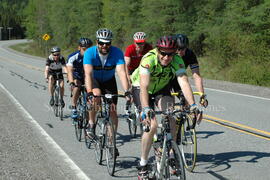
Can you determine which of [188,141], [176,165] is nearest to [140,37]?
[188,141]

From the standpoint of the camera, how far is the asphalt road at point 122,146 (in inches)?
227

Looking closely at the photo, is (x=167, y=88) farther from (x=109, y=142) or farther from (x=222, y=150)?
(x=222, y=150)

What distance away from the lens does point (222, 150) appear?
23.0ft

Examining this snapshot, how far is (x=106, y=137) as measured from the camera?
617cm

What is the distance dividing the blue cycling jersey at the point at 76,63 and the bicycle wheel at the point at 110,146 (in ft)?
9.28

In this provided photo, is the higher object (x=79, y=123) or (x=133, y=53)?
(x=133, y=53)

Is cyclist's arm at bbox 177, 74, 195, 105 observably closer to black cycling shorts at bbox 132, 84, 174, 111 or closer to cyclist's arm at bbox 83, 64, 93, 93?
black cycling shorts at bbox 132, 84, 174, 111

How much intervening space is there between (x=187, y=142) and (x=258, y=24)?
16700 millimetres

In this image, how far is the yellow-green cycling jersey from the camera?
501 centimetres

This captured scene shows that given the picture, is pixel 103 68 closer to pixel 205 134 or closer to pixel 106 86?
pixel 106 86

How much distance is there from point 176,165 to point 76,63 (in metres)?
4.84

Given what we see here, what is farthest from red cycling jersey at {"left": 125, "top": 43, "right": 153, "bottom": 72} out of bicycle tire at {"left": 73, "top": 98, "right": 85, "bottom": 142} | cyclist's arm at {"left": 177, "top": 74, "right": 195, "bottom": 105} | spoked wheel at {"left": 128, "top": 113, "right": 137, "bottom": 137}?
cyclist's arm at {"left": 177, "top": 74, "right": 195, "bottom": 105}

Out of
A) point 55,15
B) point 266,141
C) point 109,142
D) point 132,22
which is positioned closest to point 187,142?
point 109,142

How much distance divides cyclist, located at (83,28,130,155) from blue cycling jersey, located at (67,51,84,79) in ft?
6.12
